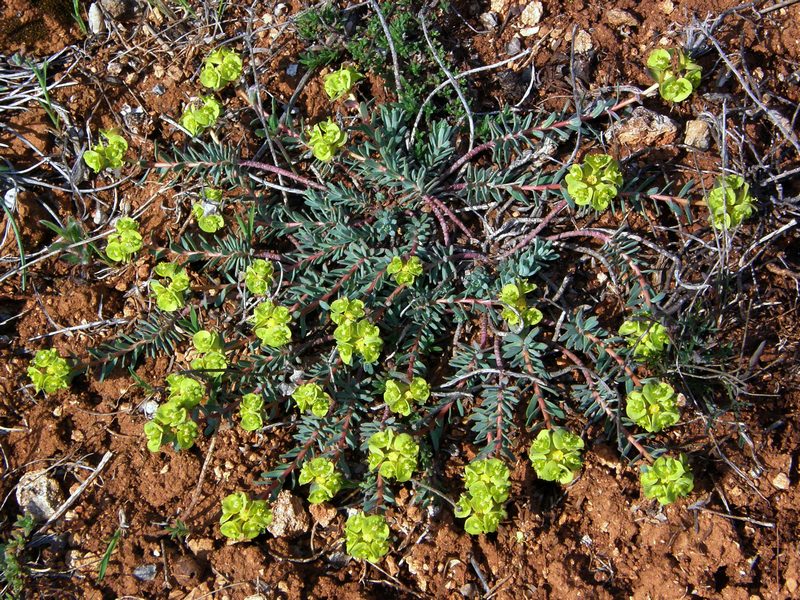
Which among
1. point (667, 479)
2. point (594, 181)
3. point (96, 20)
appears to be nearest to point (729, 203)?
point (594, 181)

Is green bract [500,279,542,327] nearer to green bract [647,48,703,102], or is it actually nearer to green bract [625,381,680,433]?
green bract [625,381,680,433]

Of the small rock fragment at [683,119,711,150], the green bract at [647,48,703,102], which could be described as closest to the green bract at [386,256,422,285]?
the green bract at [647,48,703,102]

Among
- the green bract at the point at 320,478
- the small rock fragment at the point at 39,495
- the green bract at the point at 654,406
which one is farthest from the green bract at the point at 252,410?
the green bract at the point at 654,406

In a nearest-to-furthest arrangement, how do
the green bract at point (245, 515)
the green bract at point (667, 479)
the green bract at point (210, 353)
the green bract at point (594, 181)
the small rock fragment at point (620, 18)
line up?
1. the green bract at point (667, 479)
2. the green bract at point (245, 515)
3. the green bract at point (594, 181)
4. the green bract at point (210, 353)
5. the small rock fragment at point (620, 18)

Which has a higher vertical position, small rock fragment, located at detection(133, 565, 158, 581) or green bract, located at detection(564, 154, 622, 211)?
green bract, located at detection(564, 154, 622, 211)

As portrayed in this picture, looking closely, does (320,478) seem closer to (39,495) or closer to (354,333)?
(354,333)

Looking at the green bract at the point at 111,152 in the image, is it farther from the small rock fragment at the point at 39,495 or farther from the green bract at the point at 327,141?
the small rock fragment at the point at 39,495
